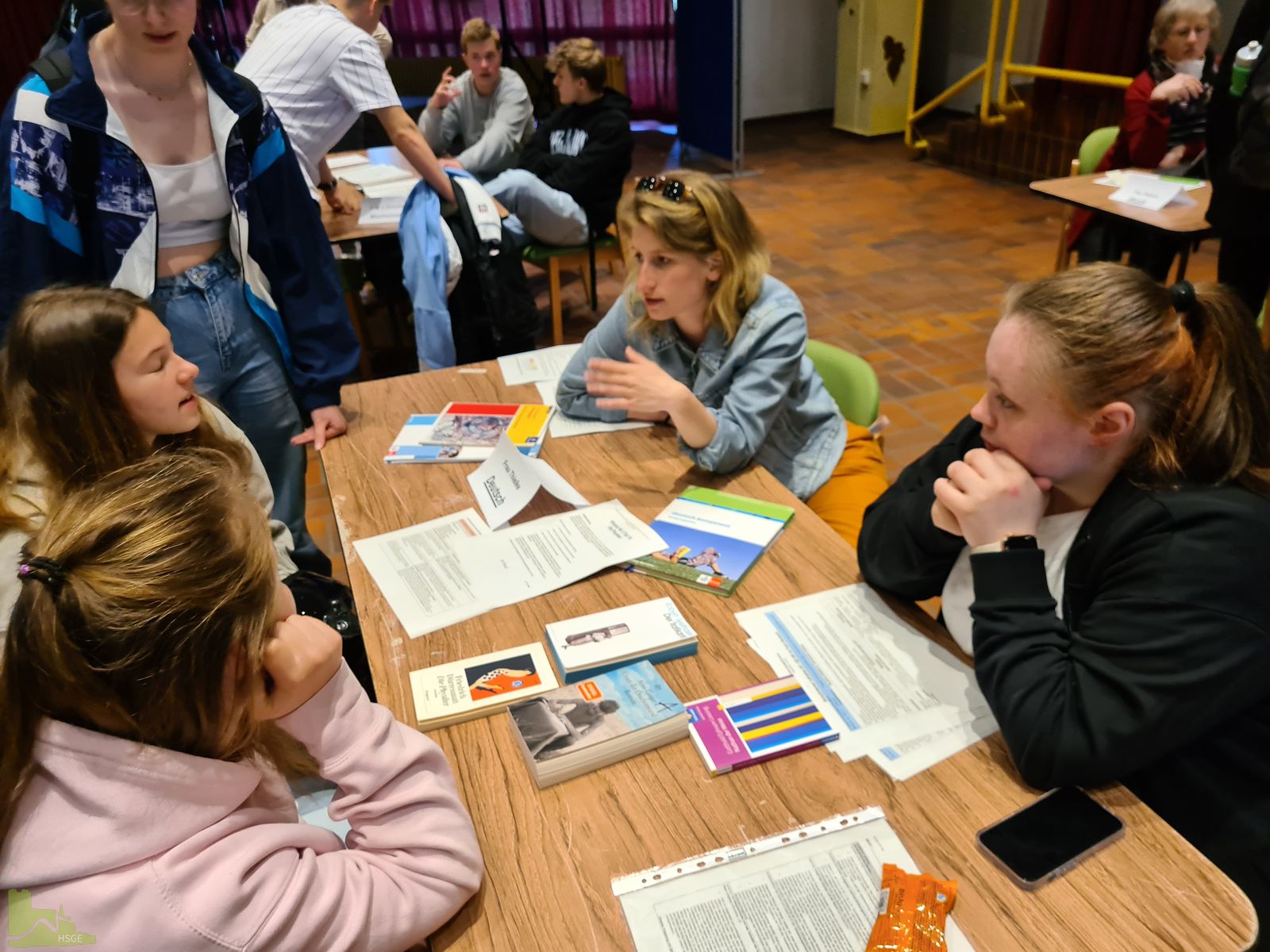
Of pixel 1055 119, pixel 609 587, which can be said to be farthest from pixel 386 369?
pixel 1055 119

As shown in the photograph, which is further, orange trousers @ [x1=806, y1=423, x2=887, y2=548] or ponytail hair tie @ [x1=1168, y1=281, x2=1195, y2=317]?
orange trousers @ [x1=806, y1=423, x2=887, y2=548]

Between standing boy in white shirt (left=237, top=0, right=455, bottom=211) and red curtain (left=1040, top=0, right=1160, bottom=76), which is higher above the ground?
standing boy in white shirt (left=237, top=0, right=455, bottom=211)

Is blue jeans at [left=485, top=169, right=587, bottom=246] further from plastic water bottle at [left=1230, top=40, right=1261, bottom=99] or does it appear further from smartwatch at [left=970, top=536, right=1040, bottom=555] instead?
smartwatch at [left=970, top=536, right=1040, bottom=555]

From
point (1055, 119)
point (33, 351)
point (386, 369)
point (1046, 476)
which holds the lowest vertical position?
point (386, 369)

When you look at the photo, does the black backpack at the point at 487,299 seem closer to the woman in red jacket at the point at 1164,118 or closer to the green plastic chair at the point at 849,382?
the green plastic chair at the point at 849,382

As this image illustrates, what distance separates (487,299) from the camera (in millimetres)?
3191

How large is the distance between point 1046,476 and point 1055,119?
20.6 feet

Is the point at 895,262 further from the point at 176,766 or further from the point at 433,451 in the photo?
the point at 176,766

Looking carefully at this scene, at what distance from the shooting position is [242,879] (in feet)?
2.62

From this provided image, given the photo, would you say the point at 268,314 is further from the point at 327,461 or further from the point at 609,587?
the point at 609,587

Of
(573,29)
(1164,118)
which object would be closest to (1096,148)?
(1164,118)

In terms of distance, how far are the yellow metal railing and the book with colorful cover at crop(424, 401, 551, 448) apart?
4.67m

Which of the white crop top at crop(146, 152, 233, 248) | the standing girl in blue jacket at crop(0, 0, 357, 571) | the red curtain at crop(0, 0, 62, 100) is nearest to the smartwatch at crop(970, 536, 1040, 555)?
the standing girl in blue jacket at crop(0, 0, 357, 571)

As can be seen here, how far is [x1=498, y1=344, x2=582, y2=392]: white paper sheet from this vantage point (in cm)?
218
